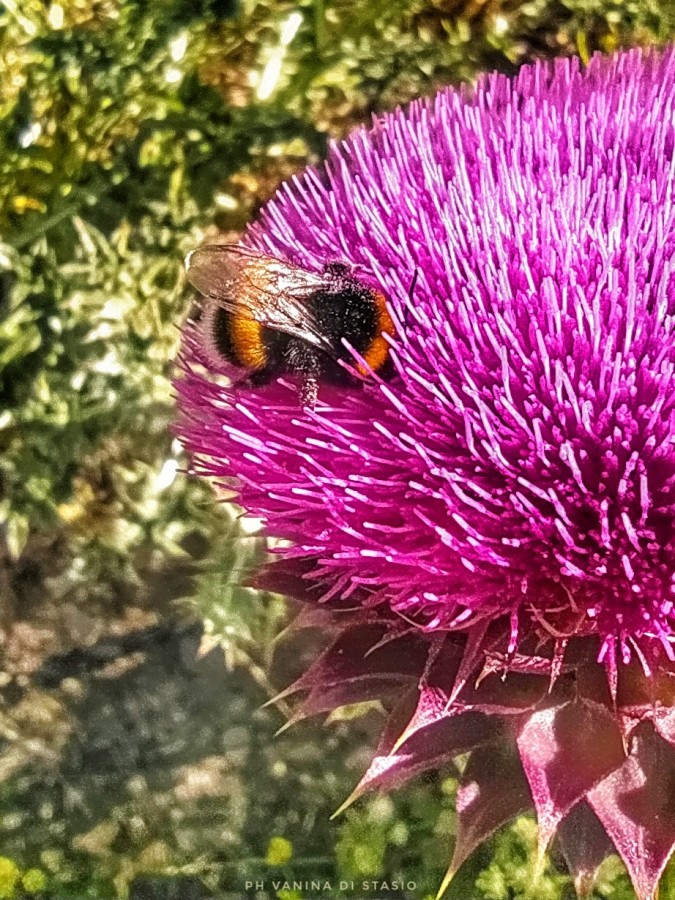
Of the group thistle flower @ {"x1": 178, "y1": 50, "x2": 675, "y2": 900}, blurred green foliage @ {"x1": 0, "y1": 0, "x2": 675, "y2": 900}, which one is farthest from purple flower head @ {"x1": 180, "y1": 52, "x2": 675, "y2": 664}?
blurred green foliage @ {"x1": 0, "y1": 0, "x2": 675, "y2": 900}

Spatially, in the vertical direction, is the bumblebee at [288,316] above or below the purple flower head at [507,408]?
above

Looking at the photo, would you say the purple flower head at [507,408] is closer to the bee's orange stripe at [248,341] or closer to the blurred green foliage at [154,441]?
the bee's orange stripe at [248,341]

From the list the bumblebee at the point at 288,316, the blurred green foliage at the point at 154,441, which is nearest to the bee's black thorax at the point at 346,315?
the bumblebee at the point at 288,316

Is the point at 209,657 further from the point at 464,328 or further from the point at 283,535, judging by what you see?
the point at 464,328

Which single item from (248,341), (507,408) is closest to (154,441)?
(248,341)

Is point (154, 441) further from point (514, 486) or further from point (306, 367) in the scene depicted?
point (514, 486)

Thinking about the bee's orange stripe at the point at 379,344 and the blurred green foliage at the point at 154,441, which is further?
the blurred green foliage at the point at 154,441

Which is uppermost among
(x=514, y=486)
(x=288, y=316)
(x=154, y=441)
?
(x=288, y=316)
